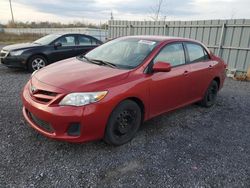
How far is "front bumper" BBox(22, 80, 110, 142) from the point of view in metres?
2.55

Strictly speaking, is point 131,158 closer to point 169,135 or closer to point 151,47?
point 169,135

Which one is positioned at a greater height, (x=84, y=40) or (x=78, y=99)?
(x=84, y=40)

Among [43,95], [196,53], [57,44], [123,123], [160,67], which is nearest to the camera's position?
[43,95]

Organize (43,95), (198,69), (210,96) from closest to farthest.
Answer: (43,95), (198,69), (210,96)

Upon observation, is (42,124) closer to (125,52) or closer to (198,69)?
(125,52)

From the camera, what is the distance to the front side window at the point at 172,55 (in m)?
3.55

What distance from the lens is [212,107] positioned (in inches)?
197

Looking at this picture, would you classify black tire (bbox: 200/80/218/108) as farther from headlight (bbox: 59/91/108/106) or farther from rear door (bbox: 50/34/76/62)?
rear door (bbox: 50/34/76/62)

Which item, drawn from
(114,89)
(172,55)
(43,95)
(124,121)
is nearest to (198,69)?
(172,55)

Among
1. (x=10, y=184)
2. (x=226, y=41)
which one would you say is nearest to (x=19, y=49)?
(x=10, y=184)

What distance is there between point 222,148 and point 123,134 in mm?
1480

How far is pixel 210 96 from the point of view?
194 inches

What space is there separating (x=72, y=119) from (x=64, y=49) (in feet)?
19.2

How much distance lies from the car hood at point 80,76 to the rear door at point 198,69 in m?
1.68
